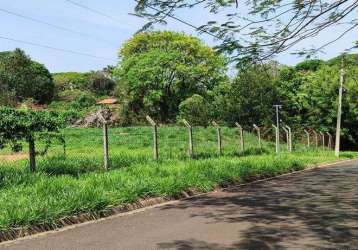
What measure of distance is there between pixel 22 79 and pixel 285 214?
179 feet

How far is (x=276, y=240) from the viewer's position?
763 centimetres

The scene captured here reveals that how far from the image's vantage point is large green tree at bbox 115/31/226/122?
5791 centimetres

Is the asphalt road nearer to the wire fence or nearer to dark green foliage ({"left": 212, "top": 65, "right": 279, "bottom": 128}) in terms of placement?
the wire fence

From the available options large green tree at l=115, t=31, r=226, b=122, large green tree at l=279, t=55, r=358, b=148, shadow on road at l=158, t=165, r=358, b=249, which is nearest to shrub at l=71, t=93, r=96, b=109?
large green tree at l=115, t=31, r=226, b=122

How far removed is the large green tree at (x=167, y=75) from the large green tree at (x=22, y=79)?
9.70 meters

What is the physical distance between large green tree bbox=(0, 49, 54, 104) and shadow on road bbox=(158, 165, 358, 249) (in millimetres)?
43274

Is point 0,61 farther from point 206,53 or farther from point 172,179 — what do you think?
point 172,179

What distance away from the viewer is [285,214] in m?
9.84

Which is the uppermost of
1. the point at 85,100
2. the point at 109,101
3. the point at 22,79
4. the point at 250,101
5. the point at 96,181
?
the point at 22,79

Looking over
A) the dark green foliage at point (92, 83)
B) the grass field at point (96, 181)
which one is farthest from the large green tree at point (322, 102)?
the dark green foliage at point (92, 83)

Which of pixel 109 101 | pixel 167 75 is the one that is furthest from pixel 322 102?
pixel 109 101

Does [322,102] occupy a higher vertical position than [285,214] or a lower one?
higher

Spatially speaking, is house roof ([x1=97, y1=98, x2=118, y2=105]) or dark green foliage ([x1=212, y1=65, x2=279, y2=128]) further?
house roof ([x1=97, y1=98, x2=118, y2=105])

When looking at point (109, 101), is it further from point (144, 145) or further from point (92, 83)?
point (144, 145)
